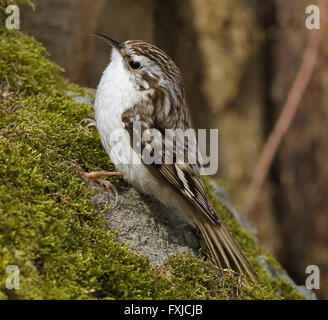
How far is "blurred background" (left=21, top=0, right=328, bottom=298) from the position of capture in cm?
642

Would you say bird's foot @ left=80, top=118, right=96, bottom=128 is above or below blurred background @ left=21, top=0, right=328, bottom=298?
below

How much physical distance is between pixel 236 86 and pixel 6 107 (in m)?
4.48

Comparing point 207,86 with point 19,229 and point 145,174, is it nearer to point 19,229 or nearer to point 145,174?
point 145,174

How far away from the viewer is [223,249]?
2674 mm

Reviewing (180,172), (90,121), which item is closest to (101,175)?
(180,172)

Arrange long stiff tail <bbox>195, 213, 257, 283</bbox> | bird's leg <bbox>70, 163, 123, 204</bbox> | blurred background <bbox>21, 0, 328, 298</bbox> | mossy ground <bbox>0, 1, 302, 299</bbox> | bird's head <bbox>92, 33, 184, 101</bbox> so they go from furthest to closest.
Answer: blurred background <bbox>21, 0, 328, 298</bbox>, bird's head <bbox>92, 33, 184, 101</bbox>, long stiff tail <bbox>195, 213, 257, 283</bbox>, bird's leg <bbox>70, 163, 123, 204</bbox>, mossy ground <bbox>0, 1, 302, 299</bbox>

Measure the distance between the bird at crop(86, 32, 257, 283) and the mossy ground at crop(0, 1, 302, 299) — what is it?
0.14 metres

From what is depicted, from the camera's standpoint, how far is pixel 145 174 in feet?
8.98

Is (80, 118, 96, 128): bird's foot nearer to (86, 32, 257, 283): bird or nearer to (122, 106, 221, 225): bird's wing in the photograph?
(86, 32, 257, 283): bird

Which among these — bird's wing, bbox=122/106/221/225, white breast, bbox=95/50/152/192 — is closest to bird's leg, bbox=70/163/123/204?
white breast, bbox=95/50/152/192

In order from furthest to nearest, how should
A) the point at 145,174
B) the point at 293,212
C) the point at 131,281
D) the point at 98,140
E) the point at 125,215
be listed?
the point at 293,212 < the point at 98,140 < the point at 145,174 < the point at 125,215 < the point at 131,281

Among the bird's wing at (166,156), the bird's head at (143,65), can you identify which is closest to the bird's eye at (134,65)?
the bird's head at (143,65)

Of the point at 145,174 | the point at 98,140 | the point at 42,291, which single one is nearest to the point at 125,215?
the point at 145,174
